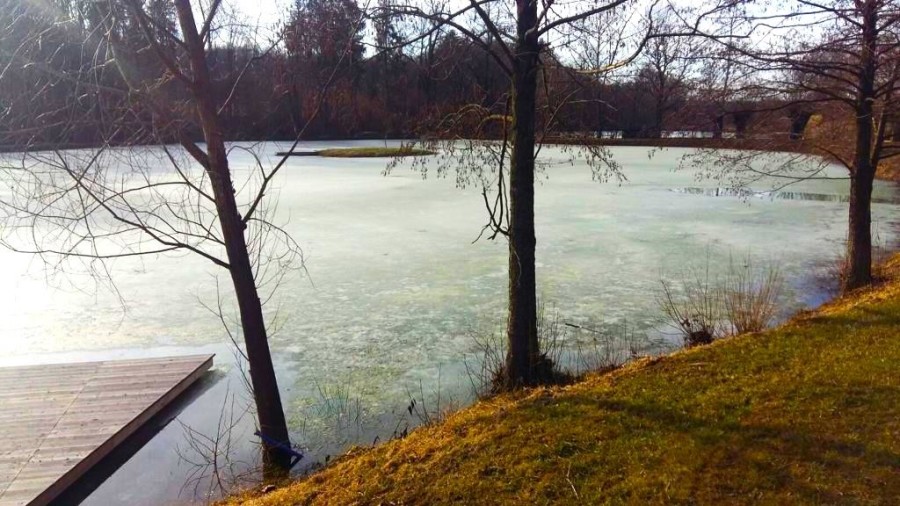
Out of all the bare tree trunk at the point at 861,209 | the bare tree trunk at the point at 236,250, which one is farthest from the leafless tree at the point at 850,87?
the bare tree trunk at the point at 236,250

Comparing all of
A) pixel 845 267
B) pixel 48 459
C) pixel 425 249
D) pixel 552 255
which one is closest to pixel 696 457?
pixel 48 459

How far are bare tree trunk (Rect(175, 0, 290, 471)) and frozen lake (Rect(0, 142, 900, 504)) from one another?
340mm

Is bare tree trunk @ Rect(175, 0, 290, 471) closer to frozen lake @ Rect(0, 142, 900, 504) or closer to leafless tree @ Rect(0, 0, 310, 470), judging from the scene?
leafless tree @ Rect(0, 0, 310, 470)

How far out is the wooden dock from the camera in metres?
3.96

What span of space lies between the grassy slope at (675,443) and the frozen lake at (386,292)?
1181 mm

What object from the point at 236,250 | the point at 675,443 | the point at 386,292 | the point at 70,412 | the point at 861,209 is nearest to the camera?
the point at 675,443

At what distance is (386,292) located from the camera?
25.8 ft

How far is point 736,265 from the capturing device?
28.5 ft

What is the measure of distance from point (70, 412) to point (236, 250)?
6.54ft

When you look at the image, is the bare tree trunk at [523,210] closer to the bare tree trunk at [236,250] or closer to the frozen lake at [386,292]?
the frozen lake at [386,292]

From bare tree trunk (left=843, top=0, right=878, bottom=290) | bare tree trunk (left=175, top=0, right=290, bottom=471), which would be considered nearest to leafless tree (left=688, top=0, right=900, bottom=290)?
bare tree trunk (left=843, top=0, right=878, bottom=290)

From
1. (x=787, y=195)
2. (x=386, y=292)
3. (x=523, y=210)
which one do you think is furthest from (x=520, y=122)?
(x=787, y=195)

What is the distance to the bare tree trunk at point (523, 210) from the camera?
4.50 meters

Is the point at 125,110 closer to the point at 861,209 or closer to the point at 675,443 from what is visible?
the point at 675,443
